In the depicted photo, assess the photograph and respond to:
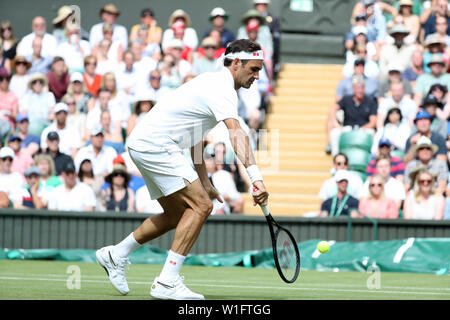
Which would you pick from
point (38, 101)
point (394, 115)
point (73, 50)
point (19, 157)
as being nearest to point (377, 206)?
point (394, 115)

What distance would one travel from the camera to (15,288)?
310 inches

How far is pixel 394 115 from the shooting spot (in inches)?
567

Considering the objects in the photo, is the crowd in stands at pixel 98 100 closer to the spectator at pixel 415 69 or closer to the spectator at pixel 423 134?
the spectator at pixel 415 69

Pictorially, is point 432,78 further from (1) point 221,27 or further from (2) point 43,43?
(2) point 43,43

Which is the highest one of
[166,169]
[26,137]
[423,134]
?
[423,134]

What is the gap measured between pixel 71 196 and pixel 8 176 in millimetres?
1029

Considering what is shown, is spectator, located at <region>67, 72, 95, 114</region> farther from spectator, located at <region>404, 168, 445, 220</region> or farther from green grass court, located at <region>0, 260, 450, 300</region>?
spectator, located at <region>404, 168, 445, 220</region>

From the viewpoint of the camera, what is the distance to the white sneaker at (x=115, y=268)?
7.57 metres

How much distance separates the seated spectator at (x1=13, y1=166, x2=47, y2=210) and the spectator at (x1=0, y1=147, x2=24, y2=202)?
96mm

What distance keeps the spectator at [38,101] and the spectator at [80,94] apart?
336mm

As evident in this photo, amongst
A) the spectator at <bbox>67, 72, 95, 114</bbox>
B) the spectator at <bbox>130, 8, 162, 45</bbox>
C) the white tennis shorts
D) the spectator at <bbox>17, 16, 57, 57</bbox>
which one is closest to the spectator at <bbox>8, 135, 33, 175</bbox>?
the spectator at <bbox>67, 72, 95, 114</bbox>

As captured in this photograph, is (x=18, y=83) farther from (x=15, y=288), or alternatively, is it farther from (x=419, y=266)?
(x=15, y=288)

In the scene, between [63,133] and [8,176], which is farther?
[63,133]

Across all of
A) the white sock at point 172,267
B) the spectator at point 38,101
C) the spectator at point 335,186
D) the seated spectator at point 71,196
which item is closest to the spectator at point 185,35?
the spectator at point 38,101
